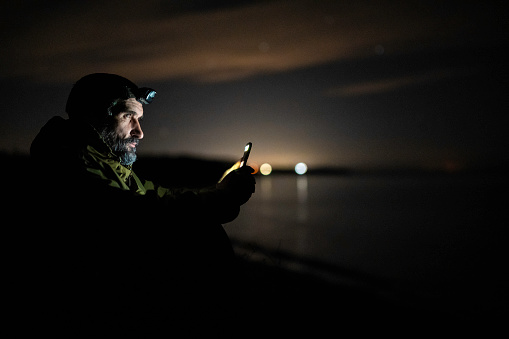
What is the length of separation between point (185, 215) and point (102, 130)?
112cm

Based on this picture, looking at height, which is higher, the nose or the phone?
the nose

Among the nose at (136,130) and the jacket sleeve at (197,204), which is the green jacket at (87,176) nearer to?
the jacket sleeve at (197,204)

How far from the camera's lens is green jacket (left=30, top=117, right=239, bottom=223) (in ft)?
8.61

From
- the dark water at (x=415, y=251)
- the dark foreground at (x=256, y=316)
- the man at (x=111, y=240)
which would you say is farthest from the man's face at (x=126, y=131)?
the dark water at (x=415, y=251)

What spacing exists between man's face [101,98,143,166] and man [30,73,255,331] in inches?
8.0

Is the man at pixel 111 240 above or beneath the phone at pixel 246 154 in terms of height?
beneath

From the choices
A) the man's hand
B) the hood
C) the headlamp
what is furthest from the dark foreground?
the headlamp

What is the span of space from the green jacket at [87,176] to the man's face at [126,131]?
0.29 meters

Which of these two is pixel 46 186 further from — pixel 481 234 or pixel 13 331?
pixel 481 234

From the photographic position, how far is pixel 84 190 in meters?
2.62

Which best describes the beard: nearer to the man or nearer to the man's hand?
the man

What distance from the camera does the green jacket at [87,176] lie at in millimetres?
2623

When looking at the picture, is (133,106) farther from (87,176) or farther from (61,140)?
(87,176)

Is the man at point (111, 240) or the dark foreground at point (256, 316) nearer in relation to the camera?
the man at point (111, 240)
